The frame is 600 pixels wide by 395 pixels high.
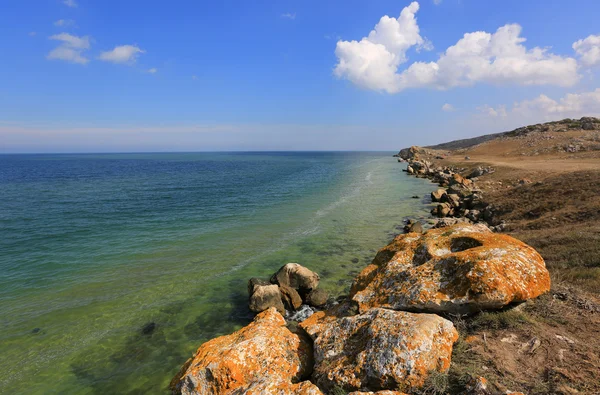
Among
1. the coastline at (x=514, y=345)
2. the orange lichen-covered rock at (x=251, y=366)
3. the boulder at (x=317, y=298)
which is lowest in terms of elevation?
the boulder at (x=317, y=298)

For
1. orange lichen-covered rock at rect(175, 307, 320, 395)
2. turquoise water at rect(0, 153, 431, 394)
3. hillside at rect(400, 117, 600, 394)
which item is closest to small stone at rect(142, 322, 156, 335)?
turquoise water at rect(0, 153, 431, 394)

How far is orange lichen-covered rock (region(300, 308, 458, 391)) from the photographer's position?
5676mm

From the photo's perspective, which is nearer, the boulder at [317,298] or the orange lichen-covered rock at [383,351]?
the orange lichen-covered rock at [383,351]

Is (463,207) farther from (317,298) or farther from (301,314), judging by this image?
(301,314)

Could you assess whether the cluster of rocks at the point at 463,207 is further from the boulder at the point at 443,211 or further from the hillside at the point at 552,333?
the hillside at the point at 552,333

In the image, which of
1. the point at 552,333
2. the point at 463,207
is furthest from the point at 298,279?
the point at 463,207

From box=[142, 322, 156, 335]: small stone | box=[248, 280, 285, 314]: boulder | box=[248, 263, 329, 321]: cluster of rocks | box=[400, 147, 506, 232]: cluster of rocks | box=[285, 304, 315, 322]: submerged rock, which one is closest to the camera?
box=[142, 322, 156, 335]: small stone

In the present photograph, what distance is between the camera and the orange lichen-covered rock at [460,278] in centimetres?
740

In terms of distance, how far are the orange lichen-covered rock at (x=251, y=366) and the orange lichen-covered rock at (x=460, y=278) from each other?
9.25 ft

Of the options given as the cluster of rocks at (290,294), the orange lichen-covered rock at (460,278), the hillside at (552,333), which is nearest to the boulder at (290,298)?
the cluster of rocks at (290,294)

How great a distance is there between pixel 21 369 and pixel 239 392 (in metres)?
11.8

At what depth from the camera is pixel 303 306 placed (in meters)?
15.9

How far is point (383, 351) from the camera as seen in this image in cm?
601

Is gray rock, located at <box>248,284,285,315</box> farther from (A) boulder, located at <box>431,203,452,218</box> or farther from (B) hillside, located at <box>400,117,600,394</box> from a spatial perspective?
(A) boulder, located at <box>431,203,452,218</box>
